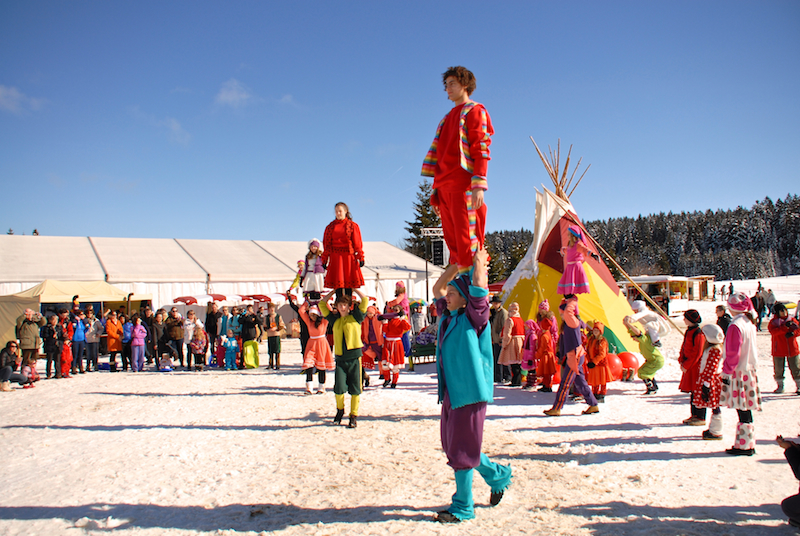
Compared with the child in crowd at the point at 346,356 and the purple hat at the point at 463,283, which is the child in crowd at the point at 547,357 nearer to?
the child in crowd at the point at 346,356

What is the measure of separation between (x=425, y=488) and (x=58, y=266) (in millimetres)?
22683

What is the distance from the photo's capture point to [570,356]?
21.7 ft

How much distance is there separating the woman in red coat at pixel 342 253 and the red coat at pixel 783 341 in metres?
7.68

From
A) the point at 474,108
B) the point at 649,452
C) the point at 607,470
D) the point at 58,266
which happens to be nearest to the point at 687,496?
the point at 607,470

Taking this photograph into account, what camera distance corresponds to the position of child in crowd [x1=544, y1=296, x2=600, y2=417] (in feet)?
21.6

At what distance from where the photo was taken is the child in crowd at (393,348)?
930 cm

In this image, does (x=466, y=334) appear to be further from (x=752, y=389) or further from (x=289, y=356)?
(x=289, y=356)

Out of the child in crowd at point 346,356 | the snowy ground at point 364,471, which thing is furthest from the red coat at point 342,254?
the snowy ground at point 364,471

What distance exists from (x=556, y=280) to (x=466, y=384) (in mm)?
9009

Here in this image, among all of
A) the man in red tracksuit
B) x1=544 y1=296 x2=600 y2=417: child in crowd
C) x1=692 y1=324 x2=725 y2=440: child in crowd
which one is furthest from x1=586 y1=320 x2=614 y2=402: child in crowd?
the man in red tracksuit

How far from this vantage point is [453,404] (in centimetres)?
330

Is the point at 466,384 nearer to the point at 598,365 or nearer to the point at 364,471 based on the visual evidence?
the point at 364,471

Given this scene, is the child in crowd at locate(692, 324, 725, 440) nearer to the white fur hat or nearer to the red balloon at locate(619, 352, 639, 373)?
the white fur hat

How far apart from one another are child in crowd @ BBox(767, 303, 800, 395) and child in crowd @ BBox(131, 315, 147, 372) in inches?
587
